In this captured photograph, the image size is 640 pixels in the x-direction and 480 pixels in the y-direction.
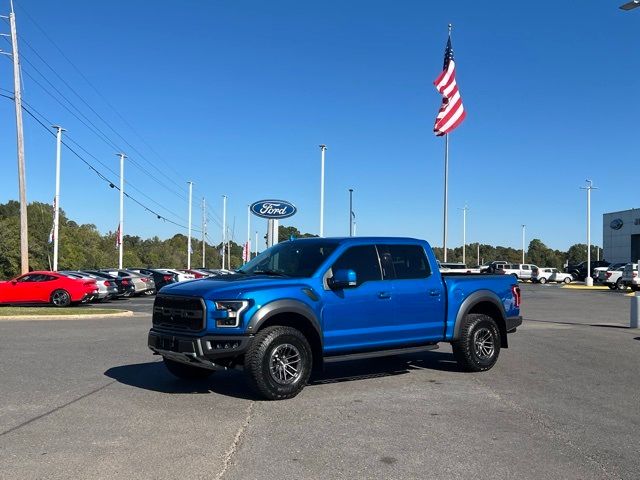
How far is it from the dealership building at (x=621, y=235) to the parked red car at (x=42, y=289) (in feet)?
208

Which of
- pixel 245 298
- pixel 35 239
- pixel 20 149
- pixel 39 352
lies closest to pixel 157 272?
pixel 20 149

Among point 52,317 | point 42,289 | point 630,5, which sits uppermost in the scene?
point 630,5

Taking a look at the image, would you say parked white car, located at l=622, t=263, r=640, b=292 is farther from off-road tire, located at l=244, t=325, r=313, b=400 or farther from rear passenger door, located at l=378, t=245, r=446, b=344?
off-road tire, located at l=244, t=325, r=313, b=400

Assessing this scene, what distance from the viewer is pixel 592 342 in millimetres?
13289

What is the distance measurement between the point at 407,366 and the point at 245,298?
13.0 ft

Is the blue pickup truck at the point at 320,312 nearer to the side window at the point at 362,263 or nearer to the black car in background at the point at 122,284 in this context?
the side window at the point at 362,263

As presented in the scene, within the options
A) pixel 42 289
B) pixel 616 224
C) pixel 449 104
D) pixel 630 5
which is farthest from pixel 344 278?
pixel 616 224

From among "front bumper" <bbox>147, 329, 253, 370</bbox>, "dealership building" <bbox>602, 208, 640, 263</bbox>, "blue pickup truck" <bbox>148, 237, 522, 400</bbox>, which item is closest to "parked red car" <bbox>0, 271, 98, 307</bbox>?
"blue pickup truck" <bbox>148, 237, 522, 400</bbox>

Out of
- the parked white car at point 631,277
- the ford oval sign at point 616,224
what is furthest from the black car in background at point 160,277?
the ford oval sign at point 616,224

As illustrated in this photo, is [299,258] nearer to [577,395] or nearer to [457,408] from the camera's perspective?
[457,408]

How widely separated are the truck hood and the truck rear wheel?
3.08 m

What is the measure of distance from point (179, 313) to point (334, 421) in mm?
2416

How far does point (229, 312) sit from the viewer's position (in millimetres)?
7098

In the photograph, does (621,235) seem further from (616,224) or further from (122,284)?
(122,284)
